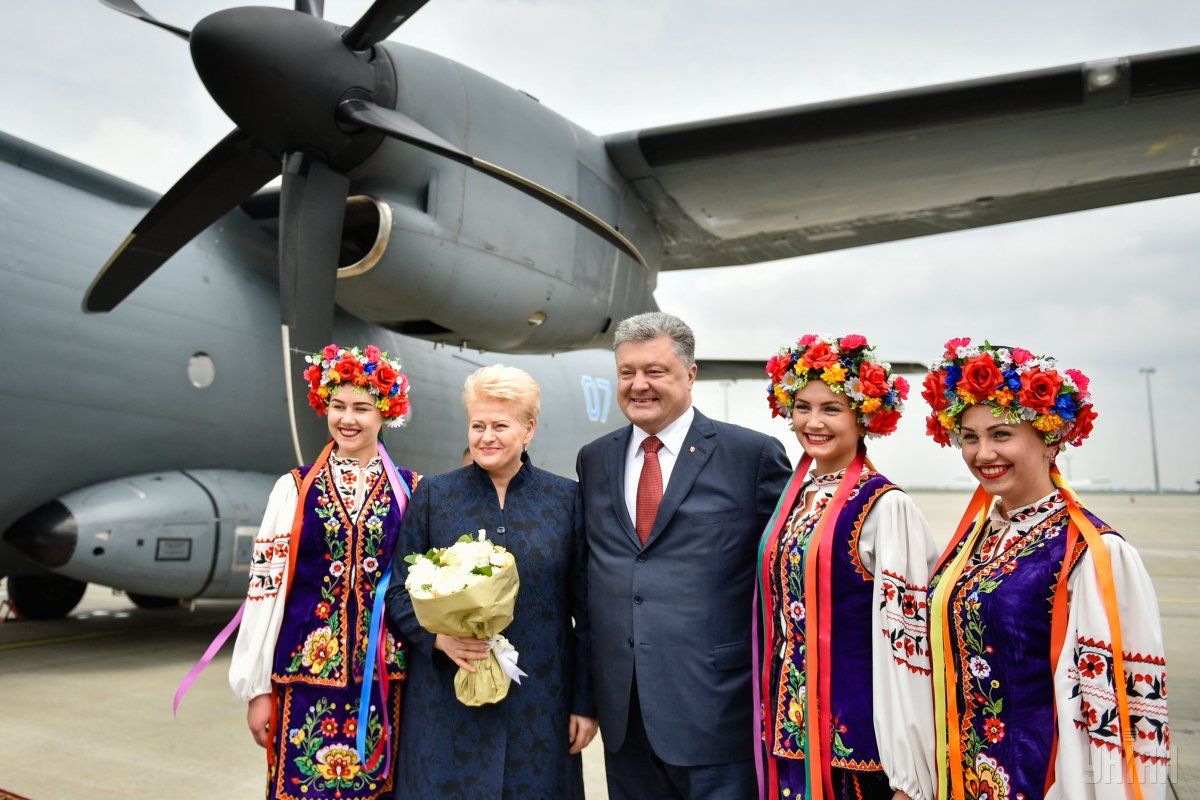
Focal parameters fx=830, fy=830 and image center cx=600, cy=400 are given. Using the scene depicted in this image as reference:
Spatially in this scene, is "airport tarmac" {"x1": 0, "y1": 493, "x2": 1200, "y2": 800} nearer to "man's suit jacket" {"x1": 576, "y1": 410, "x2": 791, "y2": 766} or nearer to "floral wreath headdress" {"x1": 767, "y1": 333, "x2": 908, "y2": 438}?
"man's suit jacket" {"x1": 576, "y1": 410, "x2": 791, "y2": 766}

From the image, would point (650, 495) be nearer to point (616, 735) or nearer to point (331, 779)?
point (616, 735)

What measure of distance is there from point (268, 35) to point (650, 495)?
346cm

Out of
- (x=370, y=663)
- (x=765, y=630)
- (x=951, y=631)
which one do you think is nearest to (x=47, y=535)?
(x=370, y=663)

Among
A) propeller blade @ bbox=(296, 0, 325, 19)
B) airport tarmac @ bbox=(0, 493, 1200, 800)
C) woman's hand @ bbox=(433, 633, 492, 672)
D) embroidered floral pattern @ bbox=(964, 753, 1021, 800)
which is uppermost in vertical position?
propeller blade @ bbox=(296, 0, 325, 19)

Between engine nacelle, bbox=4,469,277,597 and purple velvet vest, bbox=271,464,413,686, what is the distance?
14.3 ft

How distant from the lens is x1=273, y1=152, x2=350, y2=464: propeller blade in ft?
15.6

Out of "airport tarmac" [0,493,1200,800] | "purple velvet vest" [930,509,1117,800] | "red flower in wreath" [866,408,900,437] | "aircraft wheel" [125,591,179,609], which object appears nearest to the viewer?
"purple velvet vest" [930,509,1117,800]

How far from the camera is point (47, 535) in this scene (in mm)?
6012

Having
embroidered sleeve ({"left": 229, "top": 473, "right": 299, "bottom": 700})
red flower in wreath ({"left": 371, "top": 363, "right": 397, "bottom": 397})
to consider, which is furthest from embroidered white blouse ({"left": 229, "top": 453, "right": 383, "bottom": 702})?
red flower in wreath ({"left": 371, "top": 363, "right": 397, "bottom": 397})

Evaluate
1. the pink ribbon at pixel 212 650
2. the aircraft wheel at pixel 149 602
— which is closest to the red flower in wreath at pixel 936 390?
the pink ribbon at pixel 212 650

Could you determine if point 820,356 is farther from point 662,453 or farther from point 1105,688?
point 1105,688

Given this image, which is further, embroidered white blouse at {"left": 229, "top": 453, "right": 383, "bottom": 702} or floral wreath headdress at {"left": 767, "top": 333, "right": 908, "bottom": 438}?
embroidered white blouse at {"left": 229, "top": 453, "right": 383, "bottom": 702}

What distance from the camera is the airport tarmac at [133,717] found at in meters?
3.86

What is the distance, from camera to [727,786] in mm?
2254
